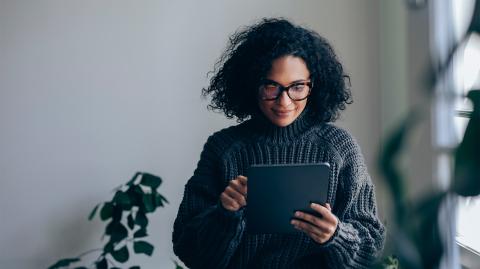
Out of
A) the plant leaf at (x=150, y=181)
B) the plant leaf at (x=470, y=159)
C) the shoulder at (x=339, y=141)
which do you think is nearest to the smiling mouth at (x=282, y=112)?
the shoulder at (x=339, y=141)

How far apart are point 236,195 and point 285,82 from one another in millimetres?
286

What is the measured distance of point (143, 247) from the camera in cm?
201

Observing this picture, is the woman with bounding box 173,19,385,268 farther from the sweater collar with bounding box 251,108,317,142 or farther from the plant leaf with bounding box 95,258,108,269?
the plant leaf with bounding box 95,258,108,269

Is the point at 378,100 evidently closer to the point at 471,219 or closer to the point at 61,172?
the point at 471,219

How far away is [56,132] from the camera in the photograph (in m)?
2.15

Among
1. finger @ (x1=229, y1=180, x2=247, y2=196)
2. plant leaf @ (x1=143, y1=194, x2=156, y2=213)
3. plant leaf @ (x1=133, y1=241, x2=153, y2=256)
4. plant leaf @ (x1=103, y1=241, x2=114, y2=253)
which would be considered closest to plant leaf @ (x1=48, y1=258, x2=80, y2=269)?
plant leaf @ (x1=103, y1=241, x2=114, y2=253)

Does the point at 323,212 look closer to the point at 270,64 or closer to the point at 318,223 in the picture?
the point at 318,223

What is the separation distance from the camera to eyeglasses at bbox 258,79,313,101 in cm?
133

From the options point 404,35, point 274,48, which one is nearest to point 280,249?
point 274,48

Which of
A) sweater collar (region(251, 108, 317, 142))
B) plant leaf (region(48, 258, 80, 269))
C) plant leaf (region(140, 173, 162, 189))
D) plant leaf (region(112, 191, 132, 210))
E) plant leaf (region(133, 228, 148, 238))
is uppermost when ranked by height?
sweater collar (region(251, 108, 317, 142))

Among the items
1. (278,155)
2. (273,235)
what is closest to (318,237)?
(273,235)

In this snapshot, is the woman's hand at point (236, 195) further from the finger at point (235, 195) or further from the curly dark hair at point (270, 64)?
the curly dark hair at point (270, 64)

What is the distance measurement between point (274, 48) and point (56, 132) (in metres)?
1.12

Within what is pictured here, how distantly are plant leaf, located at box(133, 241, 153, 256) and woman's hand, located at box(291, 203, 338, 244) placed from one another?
2.98 ft
